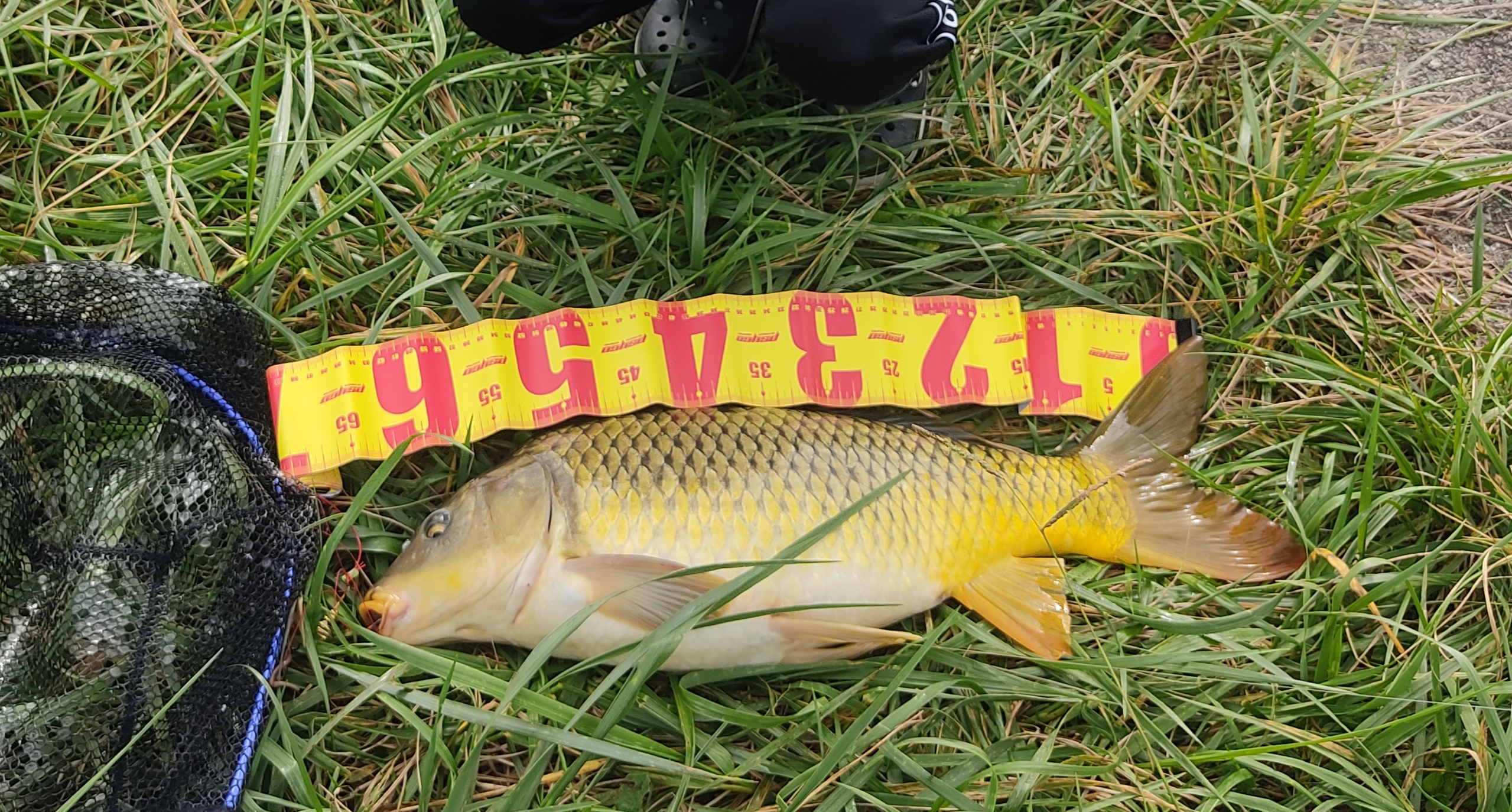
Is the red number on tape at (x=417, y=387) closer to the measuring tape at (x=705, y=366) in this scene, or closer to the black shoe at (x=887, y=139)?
the measuring tape at (x=705, y=366)

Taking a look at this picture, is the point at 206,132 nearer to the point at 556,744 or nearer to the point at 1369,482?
the point at 556,744

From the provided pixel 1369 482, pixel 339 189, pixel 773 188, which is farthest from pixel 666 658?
pixel 1369 482

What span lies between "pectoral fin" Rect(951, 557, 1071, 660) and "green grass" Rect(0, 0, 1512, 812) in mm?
48

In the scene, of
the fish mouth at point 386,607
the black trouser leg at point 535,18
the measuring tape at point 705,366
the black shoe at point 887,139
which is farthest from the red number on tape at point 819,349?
the fish mouth at point 386,607

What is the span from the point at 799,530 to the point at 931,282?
69 cm

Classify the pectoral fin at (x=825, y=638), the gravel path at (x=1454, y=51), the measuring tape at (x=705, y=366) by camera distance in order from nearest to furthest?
the pectoral fin at (x=825, y=638), the measuring tape at (x=705, y=366), the gravel path at (x=1454, y=51)

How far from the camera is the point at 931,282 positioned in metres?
1.95

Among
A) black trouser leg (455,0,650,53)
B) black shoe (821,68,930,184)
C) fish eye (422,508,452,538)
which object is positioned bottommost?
fish eye (422,508,452,538)

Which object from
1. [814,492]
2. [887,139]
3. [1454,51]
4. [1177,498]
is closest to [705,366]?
[814,492]

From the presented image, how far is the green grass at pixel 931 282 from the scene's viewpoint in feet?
5.04

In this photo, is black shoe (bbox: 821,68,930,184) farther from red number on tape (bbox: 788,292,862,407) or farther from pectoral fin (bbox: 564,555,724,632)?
pectoral fin (bbox: 564,555,724,632)

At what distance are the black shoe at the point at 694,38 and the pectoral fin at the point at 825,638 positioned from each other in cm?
110

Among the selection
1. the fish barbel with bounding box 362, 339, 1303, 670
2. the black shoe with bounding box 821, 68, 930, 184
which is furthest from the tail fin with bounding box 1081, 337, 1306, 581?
the black shoe with bounding box 821, 68, 930, 184

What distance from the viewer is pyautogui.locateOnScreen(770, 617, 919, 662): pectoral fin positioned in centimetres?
152
